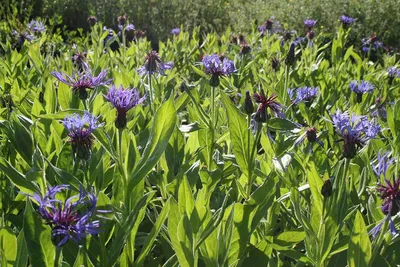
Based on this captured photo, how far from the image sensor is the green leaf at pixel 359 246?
3.46 ft

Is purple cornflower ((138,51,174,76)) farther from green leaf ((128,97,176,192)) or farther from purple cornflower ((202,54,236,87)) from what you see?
green leaf ((128,97,176,192))

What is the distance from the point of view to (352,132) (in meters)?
1.30

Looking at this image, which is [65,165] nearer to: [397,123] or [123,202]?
[123,202]

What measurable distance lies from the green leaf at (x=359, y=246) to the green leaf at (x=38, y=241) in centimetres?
60

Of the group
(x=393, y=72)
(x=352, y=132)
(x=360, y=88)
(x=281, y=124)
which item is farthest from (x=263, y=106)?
(x=393, y=72)

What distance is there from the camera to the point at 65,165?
1.41 m

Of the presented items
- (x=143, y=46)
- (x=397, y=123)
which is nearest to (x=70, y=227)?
(x=397, y=123)

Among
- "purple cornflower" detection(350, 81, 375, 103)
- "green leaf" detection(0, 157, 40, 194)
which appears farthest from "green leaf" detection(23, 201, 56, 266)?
"purple cornflower" detection(350, 81, 375, 103)

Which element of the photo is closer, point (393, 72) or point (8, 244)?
point (8, 244)

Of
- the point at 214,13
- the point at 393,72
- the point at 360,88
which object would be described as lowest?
the point at 214,13

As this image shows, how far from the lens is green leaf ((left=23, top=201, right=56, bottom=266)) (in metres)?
1.04

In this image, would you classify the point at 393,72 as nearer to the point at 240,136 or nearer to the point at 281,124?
the point at 281,124

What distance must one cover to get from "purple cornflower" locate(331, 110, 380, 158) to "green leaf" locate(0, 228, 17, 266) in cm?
76

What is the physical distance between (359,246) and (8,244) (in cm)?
70
